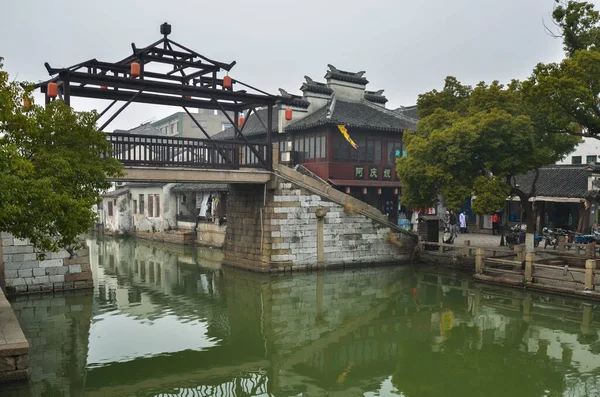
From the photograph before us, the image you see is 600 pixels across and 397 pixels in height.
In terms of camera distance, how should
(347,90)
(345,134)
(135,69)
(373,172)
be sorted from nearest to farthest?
(135,69) → (345,134) → (373,172) → (347,90)

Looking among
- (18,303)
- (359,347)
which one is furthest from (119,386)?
(18,303)

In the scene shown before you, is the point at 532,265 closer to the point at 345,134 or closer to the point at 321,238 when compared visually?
the point at 321,238

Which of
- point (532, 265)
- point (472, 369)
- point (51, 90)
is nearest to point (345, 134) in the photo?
point (532, 265)

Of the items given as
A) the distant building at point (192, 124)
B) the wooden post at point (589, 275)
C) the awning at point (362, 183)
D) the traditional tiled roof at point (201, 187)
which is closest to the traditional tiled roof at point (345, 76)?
the awning at point (362, 183)

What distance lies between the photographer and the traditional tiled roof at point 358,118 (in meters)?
25.4

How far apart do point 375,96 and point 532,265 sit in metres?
16.1

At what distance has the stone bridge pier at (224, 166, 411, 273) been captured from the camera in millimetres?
19594

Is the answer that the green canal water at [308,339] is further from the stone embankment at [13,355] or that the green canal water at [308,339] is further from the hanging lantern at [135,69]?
the hanging lantern at [135,69]

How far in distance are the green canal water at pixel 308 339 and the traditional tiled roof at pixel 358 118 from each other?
887cm

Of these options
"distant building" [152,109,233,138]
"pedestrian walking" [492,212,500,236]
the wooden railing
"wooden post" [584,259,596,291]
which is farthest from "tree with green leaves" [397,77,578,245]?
"distant building" [152,109,233,138]

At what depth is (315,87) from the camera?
2756cm

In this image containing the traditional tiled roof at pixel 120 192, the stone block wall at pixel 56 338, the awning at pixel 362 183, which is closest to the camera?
the stone block wall at pixel 56 338

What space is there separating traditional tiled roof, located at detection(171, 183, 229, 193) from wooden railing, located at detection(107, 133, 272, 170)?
922 centimetres

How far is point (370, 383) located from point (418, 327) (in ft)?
13.0
